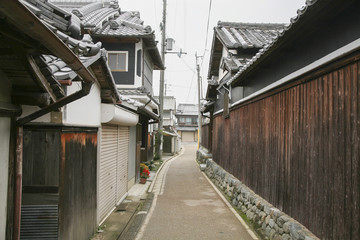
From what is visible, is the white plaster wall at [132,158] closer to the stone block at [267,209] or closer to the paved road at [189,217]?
the paved road at [189,217]

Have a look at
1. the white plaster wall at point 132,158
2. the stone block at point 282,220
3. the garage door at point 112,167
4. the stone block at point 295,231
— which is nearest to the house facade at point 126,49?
the white plaster wall at point 132,158

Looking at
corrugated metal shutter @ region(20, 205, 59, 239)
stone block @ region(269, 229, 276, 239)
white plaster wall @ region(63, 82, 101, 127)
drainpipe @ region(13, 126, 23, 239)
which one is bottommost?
stone block @ region(269, 229, 276, 239)

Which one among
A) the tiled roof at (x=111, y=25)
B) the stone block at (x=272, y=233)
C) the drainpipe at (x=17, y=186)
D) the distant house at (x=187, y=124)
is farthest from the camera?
the distant house at (x=187, y=124)

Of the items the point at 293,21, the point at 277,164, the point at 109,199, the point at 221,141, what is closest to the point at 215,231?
the point at 277,164

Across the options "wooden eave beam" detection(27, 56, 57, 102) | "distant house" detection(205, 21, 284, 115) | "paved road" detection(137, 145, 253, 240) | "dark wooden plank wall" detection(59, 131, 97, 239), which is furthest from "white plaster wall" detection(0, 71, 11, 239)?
"distant house" detection(205, 21, 284, 115)

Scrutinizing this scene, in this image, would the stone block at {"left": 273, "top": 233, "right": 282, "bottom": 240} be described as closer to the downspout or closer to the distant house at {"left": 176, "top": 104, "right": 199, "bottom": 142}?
the downspout

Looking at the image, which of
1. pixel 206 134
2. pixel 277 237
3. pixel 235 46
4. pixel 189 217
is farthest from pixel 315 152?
pixel 206 134

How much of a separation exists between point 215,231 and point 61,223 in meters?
4.51

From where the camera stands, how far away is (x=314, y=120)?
5.47m

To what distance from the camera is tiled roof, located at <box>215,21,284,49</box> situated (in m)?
14.9

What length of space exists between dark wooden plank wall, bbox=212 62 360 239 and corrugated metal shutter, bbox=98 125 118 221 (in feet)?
15.7

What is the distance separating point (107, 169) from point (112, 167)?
0.76 meters

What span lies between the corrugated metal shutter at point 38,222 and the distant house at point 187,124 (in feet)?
232

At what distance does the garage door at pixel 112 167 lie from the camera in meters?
8.40
